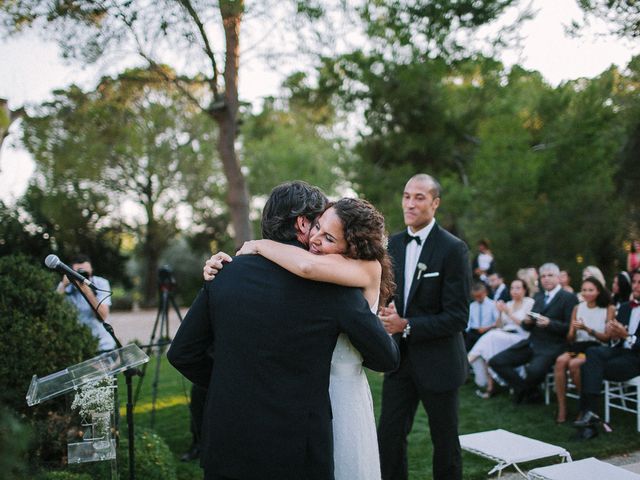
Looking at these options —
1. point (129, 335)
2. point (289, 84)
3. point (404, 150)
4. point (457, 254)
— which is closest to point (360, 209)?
point (457, 254)

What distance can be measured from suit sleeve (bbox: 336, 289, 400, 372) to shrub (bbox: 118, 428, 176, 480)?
8.35 feet

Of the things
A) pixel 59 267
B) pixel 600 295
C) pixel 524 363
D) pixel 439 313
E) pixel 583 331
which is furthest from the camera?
pixel 524 363

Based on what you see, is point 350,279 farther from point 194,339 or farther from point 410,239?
point 410,239

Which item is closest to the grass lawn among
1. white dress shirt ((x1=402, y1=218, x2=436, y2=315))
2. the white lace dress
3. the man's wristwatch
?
the man's wristwatch

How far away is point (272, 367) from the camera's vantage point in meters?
2.19

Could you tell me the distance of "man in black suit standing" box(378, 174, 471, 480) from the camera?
3.64 meters

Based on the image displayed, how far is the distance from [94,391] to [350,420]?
5.56 ft

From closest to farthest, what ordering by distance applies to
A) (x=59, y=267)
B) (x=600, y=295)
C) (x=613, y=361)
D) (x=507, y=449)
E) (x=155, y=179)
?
(x=59, y=267)
(x=507, y=449)
(x=613, y=361)
(x=600, y=295)
(x=155, y=179)

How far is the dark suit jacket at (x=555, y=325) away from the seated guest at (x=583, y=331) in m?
0.16

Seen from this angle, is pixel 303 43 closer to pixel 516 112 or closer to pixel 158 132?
pixel 516 112

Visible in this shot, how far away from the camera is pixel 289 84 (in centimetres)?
1060

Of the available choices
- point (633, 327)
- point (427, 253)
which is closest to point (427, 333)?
point (427, 253)

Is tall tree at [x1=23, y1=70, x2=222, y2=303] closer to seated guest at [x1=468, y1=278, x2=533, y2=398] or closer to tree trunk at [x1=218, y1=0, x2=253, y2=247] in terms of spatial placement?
tree trunk at [x1=218, y1=0, x2=253, y2=247]

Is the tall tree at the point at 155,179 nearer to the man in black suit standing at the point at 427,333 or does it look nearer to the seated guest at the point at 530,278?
the seated guest at the point at 530,278
